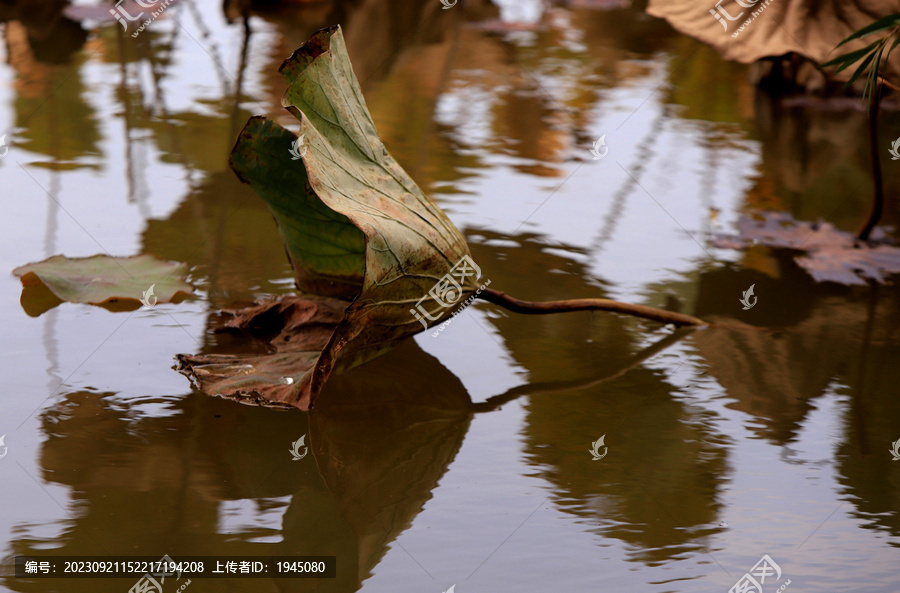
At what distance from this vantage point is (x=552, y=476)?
1166 millimetres

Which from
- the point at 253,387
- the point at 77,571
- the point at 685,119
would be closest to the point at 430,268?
the point at 253,387

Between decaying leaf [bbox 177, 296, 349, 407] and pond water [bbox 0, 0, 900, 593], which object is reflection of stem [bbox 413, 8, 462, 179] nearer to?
pond water [bbox 0, 0, 900, 593]

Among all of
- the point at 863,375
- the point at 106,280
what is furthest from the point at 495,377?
the point at 106,280

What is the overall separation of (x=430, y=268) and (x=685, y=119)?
1561 mm

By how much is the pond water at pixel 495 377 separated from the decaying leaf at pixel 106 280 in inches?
1.2

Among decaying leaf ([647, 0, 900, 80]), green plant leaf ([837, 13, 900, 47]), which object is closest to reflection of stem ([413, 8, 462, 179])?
decaying leaf ([647, 0, 900, 80])

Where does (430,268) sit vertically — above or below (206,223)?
above

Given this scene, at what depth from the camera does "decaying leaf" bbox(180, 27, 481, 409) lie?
1226mm

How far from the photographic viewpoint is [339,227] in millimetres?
1433

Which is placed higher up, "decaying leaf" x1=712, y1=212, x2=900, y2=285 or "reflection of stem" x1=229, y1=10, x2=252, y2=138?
"reflection of stem" x1=229, y1=10, x2=252, y2=138

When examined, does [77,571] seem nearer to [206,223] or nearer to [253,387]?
[253,387]

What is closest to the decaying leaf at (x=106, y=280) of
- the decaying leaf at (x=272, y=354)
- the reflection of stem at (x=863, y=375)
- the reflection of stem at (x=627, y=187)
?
the decaying leaf at (x=272, y=354)

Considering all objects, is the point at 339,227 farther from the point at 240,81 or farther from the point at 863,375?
the point at 240,81

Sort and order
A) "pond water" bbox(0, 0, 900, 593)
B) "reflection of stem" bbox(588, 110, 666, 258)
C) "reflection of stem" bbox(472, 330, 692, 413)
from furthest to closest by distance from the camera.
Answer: "reflection of stem" bbox(588, 110, 666, 258) < "reflection of stem" bbox(472, 330, 692, 413) < "pond water" bbox(0, 0, 900, 593)
